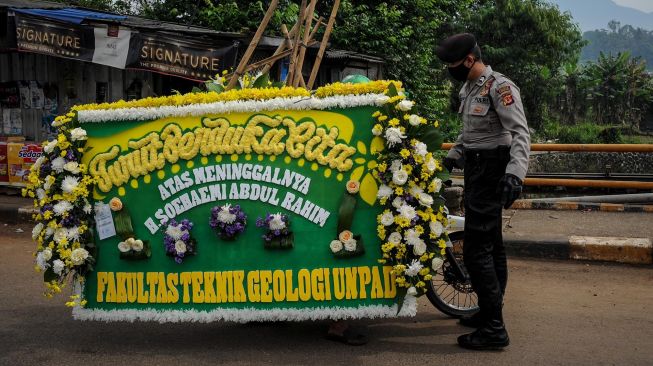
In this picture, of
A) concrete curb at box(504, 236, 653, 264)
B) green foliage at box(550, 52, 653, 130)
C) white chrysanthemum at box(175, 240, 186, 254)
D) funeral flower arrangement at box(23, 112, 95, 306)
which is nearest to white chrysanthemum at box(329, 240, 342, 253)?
white chrysanthemum at box(175, 240, 186, 254)

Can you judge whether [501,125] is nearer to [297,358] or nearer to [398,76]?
[297,358]

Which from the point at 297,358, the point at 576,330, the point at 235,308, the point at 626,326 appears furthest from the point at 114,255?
the point at 626,326

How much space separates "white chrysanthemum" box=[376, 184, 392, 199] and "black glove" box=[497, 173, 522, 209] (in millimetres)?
681

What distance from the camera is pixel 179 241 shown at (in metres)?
4.30

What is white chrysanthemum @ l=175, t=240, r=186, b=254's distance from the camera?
429 centimetres

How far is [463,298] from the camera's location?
199 inches

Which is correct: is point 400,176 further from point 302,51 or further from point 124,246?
point 124,246

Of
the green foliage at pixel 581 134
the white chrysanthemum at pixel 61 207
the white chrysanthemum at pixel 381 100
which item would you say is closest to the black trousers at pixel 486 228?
the white chrysanthemum at pixel 381 100

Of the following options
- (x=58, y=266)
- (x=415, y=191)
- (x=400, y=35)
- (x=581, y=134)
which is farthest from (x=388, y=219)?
(x=581, y=134)

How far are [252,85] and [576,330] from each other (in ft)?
9.33

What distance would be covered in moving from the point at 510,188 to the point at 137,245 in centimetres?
237

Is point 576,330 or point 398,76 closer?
point 576,330

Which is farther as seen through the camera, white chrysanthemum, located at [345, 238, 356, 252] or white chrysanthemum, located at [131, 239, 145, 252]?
white chrysanthemum, located at [131, 239, 145, 252]

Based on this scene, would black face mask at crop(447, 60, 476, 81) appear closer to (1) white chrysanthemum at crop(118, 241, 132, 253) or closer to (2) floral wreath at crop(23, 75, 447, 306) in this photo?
(2) floral wreath at crop(23, 75, 447, 306)
